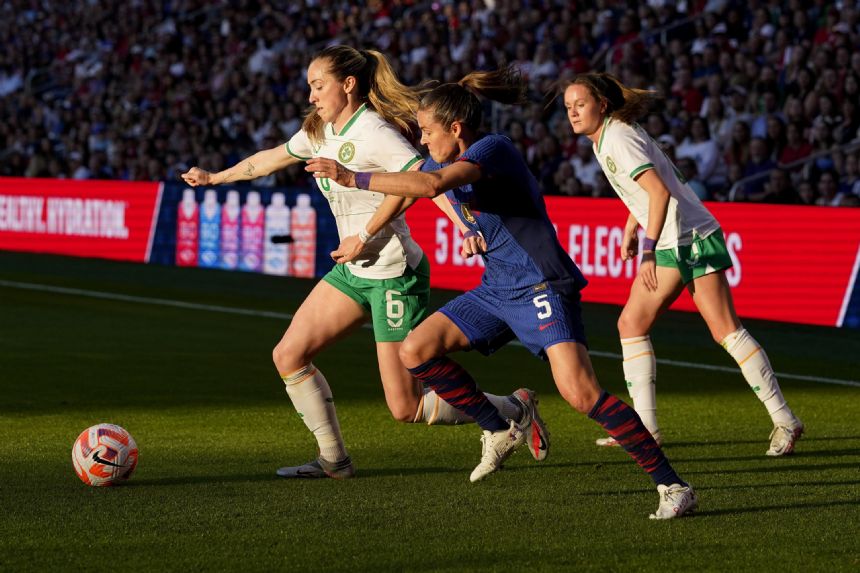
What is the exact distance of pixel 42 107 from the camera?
107 feet

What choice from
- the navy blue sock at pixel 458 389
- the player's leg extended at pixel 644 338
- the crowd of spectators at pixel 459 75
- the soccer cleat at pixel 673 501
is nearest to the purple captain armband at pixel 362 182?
the navy blue sock at pixel 458 389

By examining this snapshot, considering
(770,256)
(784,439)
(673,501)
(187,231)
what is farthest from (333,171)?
(187,231)

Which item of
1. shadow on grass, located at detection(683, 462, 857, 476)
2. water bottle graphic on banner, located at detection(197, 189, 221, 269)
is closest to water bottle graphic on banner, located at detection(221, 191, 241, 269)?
water bottle graphic on banner, located at detection(197, 189, 221, 269)

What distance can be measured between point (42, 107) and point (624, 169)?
26766mm

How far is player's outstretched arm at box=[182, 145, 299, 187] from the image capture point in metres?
7.53

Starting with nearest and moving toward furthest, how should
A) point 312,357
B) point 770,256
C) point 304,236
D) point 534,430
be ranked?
point 312,357 < point 534,430 < point 770,256 < point 304,236

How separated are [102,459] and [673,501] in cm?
271

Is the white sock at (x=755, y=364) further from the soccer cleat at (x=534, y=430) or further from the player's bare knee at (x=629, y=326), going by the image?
the soccer cleat at (x=534, y=430)

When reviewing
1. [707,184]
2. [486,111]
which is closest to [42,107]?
[486,111]

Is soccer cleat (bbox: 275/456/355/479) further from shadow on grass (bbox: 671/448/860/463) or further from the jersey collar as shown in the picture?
shadow on grass (bbox: 671/448/860/463)

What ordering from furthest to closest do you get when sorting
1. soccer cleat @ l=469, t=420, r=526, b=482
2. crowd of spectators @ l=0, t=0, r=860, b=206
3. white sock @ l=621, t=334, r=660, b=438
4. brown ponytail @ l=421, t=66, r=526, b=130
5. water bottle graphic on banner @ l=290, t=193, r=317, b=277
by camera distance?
water bottle graphic on banner @ l=290, t=193, r=317, b=277, crowd of spectators @ l=0, t=0, r=860, b=206, white sock @ l=621, t=334, r=660, b=438, soccer cleat @ l=469, t=420, r=526, b=482, brown ponytail @ l=421, t=66, r=526, b=130

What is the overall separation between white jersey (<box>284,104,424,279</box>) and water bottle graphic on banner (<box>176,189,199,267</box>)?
14203mm

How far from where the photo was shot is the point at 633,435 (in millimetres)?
6160

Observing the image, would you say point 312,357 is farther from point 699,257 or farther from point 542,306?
point 699,257
